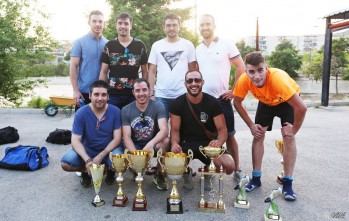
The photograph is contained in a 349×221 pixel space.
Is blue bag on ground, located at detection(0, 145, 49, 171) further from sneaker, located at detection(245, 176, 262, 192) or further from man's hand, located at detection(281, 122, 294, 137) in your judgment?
man's hand, located at detection(281, 122, 294, 137)

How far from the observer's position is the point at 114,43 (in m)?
3.98

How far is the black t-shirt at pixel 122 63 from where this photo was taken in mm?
3961

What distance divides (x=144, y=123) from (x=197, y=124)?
620mm

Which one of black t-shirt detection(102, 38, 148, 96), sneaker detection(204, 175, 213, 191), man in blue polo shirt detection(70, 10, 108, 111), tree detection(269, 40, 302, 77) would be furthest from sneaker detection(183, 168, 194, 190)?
tree detection(269, 40, 302, 77)

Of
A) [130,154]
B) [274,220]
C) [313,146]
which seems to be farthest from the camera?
[313,146]

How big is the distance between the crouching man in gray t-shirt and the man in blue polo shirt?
86 centimetres

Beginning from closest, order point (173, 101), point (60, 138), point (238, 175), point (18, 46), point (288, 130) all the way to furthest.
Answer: point (288, 130), point (173, 101), point (238, 175), point (60, 138), point (18, 46)

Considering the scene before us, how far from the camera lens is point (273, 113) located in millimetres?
3498

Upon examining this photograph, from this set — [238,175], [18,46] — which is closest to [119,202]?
[238,175]

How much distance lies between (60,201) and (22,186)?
76 centimetres

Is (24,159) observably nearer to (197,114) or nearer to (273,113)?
(197,114)

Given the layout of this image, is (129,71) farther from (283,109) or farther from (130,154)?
(283,109)

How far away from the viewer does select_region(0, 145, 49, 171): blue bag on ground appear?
4.32 metres

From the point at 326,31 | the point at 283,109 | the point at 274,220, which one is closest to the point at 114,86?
the point at 283,109
